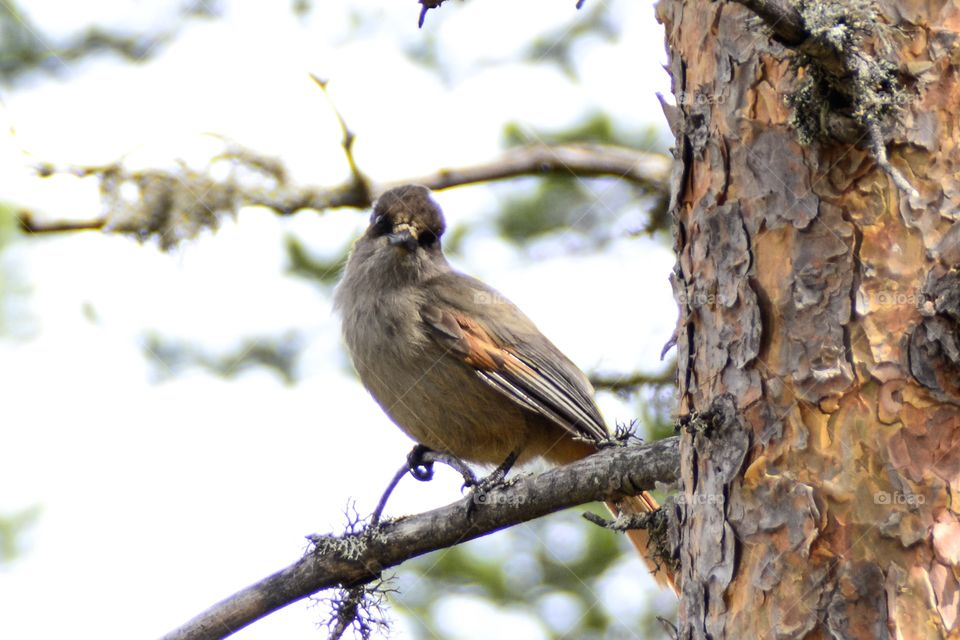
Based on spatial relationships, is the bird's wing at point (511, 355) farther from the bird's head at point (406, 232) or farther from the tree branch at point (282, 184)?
the tree branch at point (282, 184)

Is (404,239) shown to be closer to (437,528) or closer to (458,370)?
(458,370)

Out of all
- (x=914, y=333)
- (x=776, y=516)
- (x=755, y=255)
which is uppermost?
(x=755, y=255)

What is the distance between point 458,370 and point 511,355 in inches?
13.1

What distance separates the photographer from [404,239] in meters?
5.79

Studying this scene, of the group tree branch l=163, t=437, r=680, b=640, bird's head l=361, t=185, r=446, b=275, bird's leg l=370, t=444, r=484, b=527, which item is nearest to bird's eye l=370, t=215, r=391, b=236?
bird's head l=361, t=185, r=446, b=275

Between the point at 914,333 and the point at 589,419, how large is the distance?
2.95 metres

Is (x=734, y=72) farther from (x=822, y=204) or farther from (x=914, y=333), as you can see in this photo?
(x=914, y=333)

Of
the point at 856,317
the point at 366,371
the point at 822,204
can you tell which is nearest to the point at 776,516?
the point at 856,317

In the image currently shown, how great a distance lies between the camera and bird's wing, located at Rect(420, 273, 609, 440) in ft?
17.2

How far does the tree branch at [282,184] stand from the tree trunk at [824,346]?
386cm

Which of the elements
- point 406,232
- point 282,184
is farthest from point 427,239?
point 282,184

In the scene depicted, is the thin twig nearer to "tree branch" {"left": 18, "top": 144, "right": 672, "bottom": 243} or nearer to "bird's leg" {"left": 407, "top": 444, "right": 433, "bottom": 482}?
"tree branch" {"left": 18, "top": 144, "right": 672, "bottom": 243}

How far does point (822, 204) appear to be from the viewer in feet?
8.23

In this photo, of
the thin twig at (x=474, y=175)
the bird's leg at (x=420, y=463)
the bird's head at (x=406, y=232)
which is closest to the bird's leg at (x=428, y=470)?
the bird's leg at (x=420, y=463)
